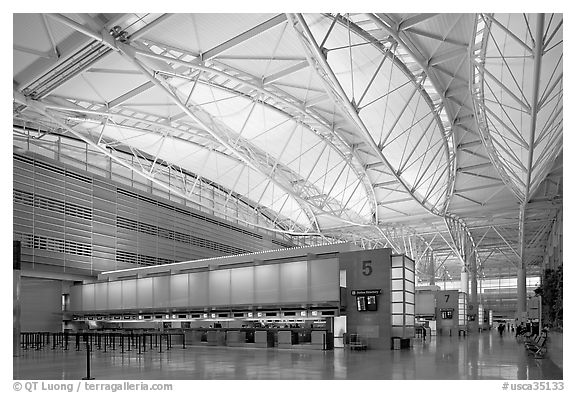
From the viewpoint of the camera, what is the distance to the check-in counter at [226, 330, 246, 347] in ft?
117

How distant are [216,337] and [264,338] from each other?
407cm

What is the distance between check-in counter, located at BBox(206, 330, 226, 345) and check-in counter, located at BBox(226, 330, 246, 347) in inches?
22.3

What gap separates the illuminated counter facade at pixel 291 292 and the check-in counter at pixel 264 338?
76cm

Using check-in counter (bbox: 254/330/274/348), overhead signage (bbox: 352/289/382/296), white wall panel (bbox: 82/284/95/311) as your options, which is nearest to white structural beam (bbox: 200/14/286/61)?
overhead signage (bbox: 352/289/382/296)

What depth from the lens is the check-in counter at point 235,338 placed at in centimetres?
3568

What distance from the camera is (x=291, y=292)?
34469 millimetres

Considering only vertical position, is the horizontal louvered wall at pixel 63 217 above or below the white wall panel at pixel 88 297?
above

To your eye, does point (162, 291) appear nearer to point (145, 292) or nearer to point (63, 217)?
point (145, 292)

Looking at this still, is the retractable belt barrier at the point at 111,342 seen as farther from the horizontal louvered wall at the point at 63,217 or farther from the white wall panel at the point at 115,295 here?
the horizontal louvered wall at the point at 63,217

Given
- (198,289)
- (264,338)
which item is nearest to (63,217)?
(198,289)

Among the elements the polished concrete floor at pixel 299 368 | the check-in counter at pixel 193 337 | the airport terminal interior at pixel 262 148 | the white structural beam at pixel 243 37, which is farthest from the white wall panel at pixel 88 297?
the white structural beam at pixel 243 37

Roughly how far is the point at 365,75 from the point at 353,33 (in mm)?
3679
